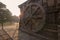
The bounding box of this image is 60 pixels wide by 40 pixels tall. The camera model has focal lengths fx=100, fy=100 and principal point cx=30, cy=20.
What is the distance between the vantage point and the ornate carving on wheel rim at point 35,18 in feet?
16.9

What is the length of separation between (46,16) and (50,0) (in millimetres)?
795

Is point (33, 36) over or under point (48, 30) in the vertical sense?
under

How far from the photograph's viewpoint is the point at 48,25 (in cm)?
495

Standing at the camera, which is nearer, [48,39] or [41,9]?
[48,39]

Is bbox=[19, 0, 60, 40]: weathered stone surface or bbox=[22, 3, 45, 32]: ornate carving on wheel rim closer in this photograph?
bbox=[19, 0, 60, 40]: weathered stone surface

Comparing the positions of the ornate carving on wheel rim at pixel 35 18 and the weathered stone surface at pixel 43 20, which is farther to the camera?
the ornate carving on wheel rim at pixel 35 18

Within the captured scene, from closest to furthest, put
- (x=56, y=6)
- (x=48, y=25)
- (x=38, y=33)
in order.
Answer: (x=56, y=6) < (x=48, y=25) < (x=38, y=33)

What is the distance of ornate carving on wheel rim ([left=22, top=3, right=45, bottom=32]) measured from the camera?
16.9 ft

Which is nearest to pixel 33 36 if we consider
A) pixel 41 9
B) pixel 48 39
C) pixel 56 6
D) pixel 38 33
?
pixel 38 33

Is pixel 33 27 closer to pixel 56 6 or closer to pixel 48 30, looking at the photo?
pixel 48 30

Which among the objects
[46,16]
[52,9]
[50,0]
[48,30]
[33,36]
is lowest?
[33,36]

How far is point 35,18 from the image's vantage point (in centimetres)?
555

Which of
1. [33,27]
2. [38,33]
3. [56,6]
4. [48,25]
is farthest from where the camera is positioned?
[33,27]

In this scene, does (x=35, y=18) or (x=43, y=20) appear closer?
(x=43, y=20)
